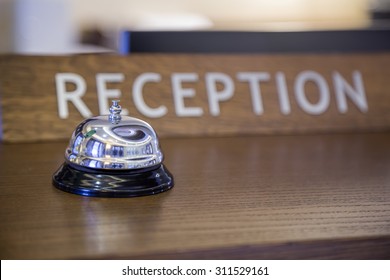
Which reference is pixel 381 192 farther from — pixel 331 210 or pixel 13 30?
pixel 13 30

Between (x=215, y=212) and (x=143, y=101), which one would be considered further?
(x=143, y=101)

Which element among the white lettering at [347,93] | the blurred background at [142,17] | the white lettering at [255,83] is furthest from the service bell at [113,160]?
the blurred background at [142,17]

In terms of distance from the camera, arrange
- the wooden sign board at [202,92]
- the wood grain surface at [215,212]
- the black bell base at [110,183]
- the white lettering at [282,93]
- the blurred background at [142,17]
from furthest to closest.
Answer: the blurred background at [142,17], the white lettering at [282,93], the wooden sign board at [202,92], the black bell base at [110,183], the wood grain surface at [215,212]

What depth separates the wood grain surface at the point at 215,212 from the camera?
53 cm

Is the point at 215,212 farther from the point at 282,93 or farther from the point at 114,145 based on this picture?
the point at 282,93

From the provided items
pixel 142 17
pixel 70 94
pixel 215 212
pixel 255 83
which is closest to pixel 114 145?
pixel 215 212

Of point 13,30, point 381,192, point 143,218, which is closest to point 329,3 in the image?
point 13,30

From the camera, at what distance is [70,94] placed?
988 mm

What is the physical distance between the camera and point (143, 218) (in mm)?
598

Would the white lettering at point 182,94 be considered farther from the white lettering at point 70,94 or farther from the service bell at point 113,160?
the service bell at point 113,160

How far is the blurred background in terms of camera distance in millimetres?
1498

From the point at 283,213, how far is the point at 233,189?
0.34 feet

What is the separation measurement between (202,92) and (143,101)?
0.32ft

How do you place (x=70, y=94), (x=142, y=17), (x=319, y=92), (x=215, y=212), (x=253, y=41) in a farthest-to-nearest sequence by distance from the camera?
1. (x=142, y=17)
2. (x=253, y=41)
3. (x=319, y=92)
4. (x=70, y=94)
5. (x=215, y=212)
